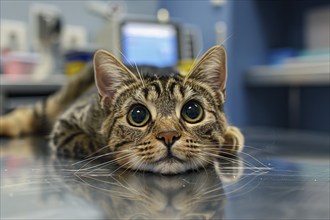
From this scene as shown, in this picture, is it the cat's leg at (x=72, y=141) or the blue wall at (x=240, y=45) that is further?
the blue wall at (x=240, y=45)

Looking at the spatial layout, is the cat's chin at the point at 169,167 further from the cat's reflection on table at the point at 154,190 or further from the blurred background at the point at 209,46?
the blurred background at the point at 209,46

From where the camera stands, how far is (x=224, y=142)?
93 centimetres

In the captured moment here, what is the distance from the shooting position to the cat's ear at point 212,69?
2.85ft

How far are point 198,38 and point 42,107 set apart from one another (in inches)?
54.5

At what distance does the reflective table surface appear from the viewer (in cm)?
53

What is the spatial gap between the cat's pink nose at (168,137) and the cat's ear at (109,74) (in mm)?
195

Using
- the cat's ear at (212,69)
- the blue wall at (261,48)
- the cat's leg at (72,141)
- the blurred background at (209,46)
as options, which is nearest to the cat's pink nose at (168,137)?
the cat's ear at (212,69)

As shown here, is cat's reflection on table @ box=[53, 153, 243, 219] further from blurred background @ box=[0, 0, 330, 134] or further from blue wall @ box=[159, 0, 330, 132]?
blue wall @ box=[159, 0, 330, 132]

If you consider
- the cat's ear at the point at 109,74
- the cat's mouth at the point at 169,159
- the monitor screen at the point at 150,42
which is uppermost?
the monitor screen at the point at 150,42

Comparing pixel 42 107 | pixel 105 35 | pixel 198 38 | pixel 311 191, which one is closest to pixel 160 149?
pixel 311 191

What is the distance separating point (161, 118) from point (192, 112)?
Answer: 81 mm

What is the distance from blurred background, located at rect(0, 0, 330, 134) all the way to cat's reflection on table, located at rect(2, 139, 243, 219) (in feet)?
4.24

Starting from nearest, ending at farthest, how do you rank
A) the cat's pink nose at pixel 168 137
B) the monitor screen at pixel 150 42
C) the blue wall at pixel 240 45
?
the cat's pink nose at pixel 168 137 → the monitor screen at pixel 150 42 → the blue wall at pixel 240 45

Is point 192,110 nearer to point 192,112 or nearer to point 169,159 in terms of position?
point 192,112
